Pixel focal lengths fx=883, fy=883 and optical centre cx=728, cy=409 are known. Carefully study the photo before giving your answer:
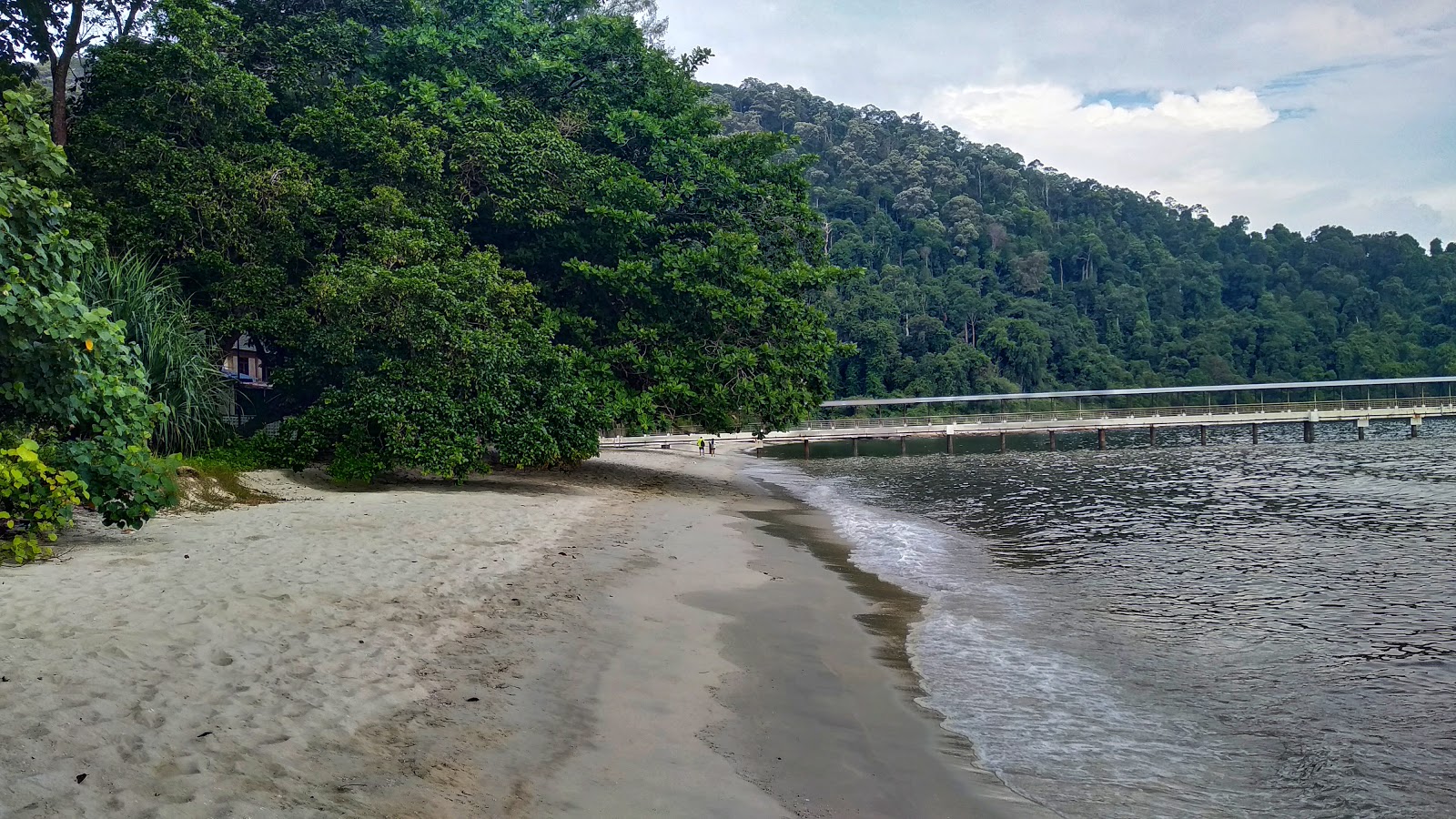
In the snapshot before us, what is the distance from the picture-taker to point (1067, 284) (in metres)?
113

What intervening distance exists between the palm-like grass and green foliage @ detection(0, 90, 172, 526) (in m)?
5.71

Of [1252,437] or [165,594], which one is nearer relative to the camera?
[165,594]

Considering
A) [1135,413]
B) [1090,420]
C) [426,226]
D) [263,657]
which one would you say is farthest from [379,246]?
[1135,413]

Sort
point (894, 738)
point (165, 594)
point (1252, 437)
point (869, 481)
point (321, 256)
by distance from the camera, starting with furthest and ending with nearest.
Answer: point (1252, 437) → point (869, 481) → point (321, 256) → point (165, 594) → point (894, 738)

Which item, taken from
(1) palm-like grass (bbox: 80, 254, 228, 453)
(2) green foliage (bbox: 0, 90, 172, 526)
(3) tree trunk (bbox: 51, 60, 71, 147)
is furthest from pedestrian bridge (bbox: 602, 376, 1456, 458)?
(2) green foliage (bbox: 0, 90, 172, 526)

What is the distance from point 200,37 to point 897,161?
113 meters

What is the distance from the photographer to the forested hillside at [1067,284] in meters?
90.4

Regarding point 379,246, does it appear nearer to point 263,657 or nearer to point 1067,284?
point 263,657

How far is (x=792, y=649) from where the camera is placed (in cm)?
945

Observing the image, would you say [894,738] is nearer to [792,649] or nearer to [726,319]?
[792,649]

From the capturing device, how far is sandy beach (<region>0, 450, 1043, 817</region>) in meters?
5.06

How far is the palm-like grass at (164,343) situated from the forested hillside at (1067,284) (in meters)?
63.2

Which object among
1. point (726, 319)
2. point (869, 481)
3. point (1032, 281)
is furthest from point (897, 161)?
point (726, 319)

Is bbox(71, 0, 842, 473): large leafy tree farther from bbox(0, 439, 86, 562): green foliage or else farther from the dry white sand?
bbox(0, 439, 86, 562): green foliage
